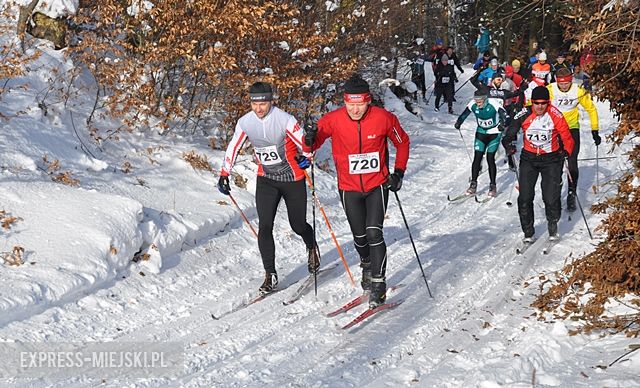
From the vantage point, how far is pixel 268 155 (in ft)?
22.9

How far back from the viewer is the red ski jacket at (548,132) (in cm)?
839

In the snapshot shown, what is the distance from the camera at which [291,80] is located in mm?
10836

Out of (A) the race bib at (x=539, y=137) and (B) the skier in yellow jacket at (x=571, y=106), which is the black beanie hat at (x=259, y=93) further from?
(B) the skier in yellow jacket at (x=571, y=106)

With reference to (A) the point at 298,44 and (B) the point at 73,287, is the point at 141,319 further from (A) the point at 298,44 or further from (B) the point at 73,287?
(A) the point at 298,44

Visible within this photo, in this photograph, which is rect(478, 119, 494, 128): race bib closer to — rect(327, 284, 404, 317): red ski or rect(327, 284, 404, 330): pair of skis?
rect(327, 284, 404, 330): pair of skis

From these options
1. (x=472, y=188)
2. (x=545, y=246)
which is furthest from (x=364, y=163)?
(x=472, y=188)

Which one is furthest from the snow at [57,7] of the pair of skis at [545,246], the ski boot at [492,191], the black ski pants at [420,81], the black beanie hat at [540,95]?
the black ski pants at [420,81]

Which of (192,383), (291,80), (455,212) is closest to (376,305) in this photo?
(192,383)

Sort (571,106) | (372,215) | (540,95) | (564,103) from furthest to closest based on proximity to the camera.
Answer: (564,103) → (571,106) → (540,95) → (372,215)

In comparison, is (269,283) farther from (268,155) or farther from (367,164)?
(367,164)

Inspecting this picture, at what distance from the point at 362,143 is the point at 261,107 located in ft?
3.66

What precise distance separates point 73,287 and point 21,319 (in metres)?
0.64

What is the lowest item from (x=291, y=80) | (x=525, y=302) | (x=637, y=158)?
(x=525, y=302)

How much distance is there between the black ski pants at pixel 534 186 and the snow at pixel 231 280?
40 cm
